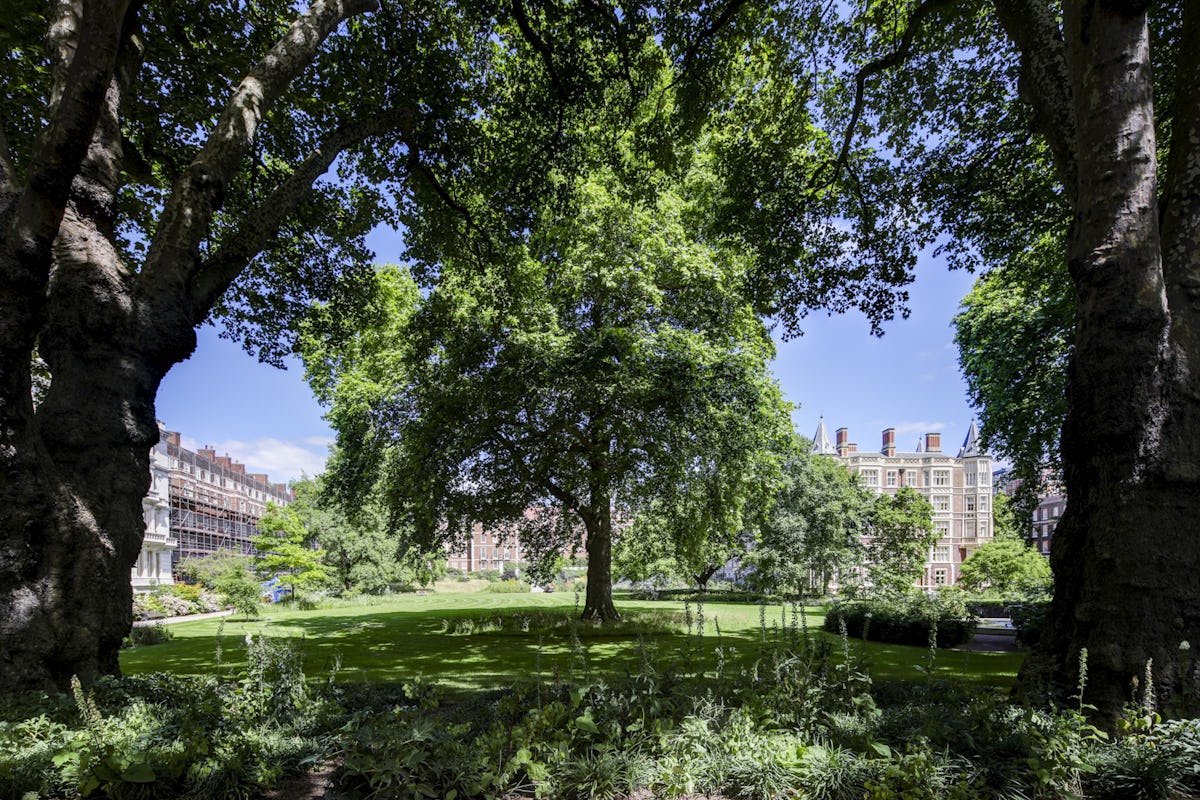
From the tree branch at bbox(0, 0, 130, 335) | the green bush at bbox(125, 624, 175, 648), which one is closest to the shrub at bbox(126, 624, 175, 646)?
the green bush at bbox(125, 624, 175, 648)

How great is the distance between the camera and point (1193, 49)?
16.8 ft

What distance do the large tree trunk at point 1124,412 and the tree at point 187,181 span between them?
15.4ft

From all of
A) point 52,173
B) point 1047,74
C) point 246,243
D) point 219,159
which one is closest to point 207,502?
point 246,243

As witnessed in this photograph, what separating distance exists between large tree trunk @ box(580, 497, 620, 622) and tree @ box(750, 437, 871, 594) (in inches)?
628

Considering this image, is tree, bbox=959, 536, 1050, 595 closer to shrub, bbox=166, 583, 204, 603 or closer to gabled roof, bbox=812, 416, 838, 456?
gabled roof, bbox=812, 416, 838, 456

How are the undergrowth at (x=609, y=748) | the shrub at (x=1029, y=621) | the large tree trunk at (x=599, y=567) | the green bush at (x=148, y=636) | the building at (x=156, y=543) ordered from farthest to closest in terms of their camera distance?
the building at (x=156, y=543), the large tree trunk at (x=599, y=567), the green bush at (x=148, y=636), the shrub at (x=1029, y=621), the undergrowth at (x=609, y=748)

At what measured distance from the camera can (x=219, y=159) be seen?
19.6 ft

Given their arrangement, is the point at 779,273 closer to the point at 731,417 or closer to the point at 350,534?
the point at 731,417

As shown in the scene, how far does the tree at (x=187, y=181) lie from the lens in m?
4.47

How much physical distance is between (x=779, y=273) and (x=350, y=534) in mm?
32055

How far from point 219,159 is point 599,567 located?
14.5m

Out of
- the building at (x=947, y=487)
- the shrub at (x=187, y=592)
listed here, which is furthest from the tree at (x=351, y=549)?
the building at (x=947, y=487)

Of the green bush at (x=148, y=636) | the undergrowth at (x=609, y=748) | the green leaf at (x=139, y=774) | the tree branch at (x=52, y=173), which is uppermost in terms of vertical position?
the tree branch at (x=52, y=173)

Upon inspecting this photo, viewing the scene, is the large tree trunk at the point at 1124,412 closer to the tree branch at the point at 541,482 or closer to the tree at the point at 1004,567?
the tree branch at the point at 541,482
